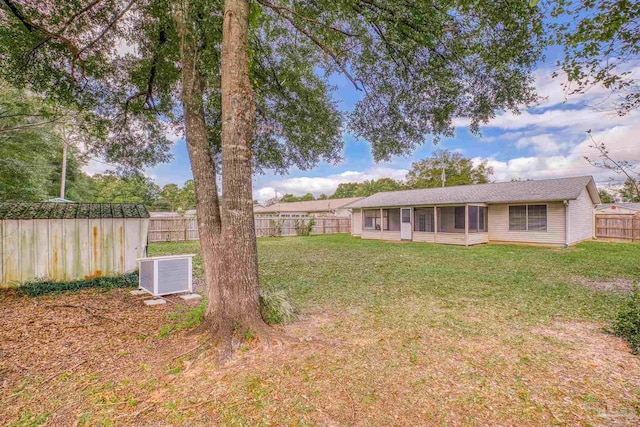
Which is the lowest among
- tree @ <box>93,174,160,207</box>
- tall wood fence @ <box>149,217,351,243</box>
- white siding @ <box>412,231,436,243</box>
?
white siding @ <box>412,231,436,243</box>

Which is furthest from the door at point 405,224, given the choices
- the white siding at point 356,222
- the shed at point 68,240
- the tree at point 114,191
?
the tree at point 114,191

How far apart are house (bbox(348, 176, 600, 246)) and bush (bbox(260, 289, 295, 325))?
38.4 feet

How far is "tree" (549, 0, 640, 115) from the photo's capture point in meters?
3.17

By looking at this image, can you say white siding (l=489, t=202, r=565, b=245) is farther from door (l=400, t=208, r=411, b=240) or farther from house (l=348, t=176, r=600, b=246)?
door (l=400, t=208, r=411, b=240)

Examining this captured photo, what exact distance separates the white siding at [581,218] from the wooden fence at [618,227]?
0.47 metres

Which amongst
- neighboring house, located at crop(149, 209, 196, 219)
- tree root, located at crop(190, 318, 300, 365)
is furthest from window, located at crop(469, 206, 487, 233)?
neighboring house, located at crop(149, 209, 196, 219)

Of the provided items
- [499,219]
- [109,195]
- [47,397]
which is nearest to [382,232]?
[499,219]

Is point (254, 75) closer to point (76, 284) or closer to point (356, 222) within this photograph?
point (76, 284)

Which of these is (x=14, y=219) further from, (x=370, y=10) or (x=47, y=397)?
(x=370, y=10)

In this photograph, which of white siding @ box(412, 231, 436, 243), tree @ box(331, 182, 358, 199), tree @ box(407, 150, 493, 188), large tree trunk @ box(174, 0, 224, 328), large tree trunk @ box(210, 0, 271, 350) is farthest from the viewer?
tree @ box(331, 182, 358, 199)

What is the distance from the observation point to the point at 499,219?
1425 centimetres

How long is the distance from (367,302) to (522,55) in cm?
415

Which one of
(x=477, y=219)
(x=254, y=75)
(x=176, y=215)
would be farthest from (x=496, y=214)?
(x=176, y=215)

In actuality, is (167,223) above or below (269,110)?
below
